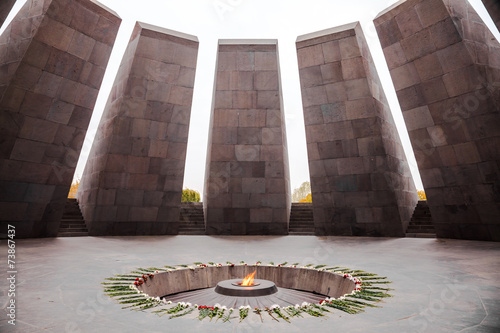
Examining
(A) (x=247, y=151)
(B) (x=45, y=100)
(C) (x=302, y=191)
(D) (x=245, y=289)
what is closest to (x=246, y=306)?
(D) (x=245, y=289)

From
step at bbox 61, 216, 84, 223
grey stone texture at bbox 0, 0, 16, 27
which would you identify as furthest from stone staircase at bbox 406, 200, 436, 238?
grey stone texture at bbox 0, 0, 16, 27

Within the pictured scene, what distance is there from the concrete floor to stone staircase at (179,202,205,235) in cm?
633

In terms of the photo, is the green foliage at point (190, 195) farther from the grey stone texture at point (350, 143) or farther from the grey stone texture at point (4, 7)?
the grey stone texture at point (4, 7)

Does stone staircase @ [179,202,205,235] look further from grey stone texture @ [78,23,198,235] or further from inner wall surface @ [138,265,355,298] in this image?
inner wall surface @ [138,265,355,298]

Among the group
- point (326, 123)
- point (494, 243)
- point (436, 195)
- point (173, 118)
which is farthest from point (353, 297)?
point (173, 118)

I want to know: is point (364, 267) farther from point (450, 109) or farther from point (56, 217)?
point (56, 217)

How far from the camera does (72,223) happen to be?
1358 cm

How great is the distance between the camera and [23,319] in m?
3.44

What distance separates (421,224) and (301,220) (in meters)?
5.46

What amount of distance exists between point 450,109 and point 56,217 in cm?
1521

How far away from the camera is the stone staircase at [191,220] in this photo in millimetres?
14948

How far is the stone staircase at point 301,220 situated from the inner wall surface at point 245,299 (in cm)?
922

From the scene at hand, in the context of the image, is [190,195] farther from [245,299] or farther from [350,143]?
[245,299]

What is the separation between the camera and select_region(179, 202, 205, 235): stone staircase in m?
14.9
